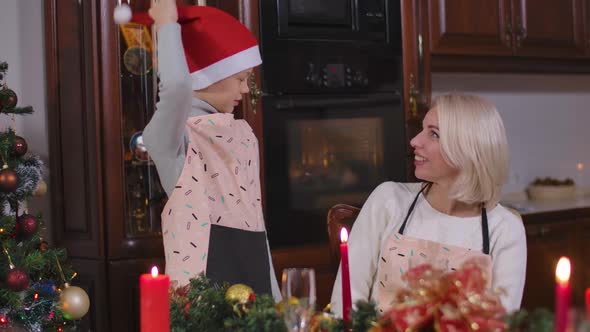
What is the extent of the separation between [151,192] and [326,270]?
73 centimetres

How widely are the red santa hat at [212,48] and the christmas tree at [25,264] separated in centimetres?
73

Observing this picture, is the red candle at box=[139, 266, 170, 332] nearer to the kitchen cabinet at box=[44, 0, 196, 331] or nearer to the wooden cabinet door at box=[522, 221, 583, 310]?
the kitchen cabinet at box=[44, 0, 196, 331]

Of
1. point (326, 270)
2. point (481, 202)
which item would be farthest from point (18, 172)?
point (481, 202)

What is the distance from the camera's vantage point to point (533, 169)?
4328 mm

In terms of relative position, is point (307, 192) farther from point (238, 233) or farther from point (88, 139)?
point (238, 233)

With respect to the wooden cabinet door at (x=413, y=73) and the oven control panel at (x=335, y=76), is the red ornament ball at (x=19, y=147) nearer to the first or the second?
the oven control panel at (x=335, y=76)

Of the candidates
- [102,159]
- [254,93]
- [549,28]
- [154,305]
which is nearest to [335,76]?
[254,93]

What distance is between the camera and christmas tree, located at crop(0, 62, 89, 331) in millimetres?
2195

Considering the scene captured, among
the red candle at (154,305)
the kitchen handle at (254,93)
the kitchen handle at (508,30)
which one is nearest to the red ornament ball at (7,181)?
the kitchen handle at (254,93)

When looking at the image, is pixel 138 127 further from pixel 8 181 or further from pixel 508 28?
pixel 508 28

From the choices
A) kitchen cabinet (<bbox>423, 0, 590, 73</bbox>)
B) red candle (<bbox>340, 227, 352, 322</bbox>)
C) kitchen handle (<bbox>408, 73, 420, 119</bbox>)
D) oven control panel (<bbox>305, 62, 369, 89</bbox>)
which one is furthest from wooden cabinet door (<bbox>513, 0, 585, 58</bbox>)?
red candle (<bbox>340, 227, 352, 322</bbox>)

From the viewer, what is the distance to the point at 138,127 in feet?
8.71

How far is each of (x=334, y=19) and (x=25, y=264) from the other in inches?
56.3

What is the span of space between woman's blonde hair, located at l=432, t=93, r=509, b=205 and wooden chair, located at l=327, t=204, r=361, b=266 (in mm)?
290
